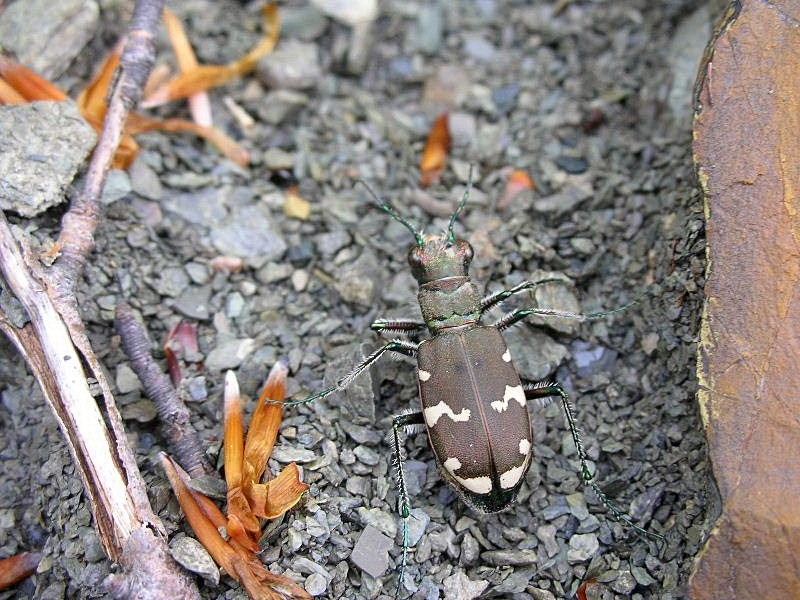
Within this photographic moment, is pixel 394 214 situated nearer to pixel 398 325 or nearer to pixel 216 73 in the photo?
pixel 398 325

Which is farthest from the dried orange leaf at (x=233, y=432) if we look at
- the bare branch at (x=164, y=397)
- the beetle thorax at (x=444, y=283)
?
the beetle thorax at (x=444, y=283)

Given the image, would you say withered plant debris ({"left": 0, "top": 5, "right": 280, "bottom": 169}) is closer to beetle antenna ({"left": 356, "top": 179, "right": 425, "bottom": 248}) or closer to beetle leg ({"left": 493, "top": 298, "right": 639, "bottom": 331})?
beetle antenna ({"left": 356, "top": 179, "right": 425, "bottom": 248})

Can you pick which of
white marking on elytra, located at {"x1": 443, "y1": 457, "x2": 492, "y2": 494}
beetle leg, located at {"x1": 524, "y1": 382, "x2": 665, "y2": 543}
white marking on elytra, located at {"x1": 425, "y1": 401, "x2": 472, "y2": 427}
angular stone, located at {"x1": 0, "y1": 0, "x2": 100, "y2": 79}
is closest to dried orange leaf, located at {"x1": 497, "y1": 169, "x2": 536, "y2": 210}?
beetle leg, located at {"x1": 524, "y1": 382, "x2": 665, "y2": 543}

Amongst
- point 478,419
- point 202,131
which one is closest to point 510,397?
point 478,419

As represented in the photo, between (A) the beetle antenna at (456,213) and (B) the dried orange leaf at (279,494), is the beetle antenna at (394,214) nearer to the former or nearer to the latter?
(A) the beetle antenna at (456,213)

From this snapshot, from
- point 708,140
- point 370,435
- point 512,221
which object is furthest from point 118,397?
point 708,140
